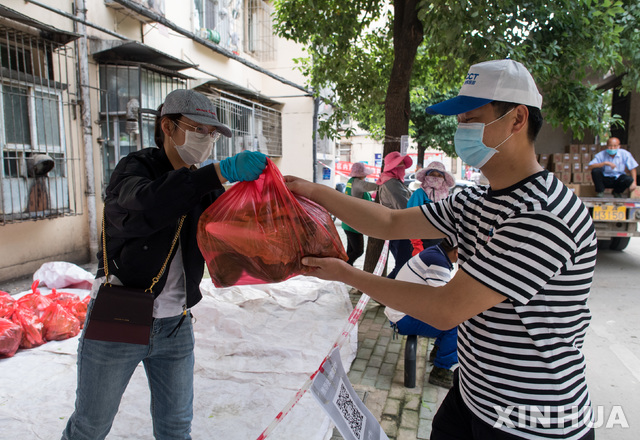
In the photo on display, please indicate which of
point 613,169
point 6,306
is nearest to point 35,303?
point 6,306

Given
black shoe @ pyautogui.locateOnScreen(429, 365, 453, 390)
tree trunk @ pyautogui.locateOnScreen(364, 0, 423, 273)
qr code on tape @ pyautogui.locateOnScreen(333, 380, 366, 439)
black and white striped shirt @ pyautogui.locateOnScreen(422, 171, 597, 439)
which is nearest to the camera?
black and white striped shirt @ pyautogui.locateOnScreen(422, 171, 597, 439)

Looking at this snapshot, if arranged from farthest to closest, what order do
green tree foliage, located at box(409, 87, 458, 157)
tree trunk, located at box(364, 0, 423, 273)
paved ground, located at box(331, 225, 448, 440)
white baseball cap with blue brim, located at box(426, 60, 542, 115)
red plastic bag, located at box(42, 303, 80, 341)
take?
green tree foliage, located at box(409, 87, 458, 157) < tree trunk, located at box(364, 0, 423, 273) < red plastic bag, located at box(42, 303, 80, 341) < paved ground, located at box(331, 225, 448, 440) < white baseball cap with blue brim, located at box(426, 60, 542, 115)

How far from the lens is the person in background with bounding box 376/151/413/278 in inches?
179

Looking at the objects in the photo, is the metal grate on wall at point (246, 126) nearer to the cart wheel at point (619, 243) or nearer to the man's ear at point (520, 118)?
the man's ear at point (520, 118)

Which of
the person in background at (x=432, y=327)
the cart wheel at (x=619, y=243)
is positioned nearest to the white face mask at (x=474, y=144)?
the person in background at (x=432, y=327)

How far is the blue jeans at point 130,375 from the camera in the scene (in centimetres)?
157

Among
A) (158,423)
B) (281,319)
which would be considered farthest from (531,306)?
(281,319)

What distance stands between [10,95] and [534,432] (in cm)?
603

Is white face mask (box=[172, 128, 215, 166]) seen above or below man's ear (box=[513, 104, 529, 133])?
below

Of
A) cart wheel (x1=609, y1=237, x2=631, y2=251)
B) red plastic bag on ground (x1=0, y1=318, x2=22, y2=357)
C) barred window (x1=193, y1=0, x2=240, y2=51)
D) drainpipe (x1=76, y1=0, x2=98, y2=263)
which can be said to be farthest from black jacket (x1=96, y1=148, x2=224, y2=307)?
cart wheel (x1=609, y1=237, x2=631, y2=251)

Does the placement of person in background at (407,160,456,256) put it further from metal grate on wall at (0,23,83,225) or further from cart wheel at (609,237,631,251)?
cart wheel at (609,237,631,251)

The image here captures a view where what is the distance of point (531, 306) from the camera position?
1.13 metres

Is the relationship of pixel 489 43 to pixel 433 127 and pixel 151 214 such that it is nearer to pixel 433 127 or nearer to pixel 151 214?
pixel 151 214

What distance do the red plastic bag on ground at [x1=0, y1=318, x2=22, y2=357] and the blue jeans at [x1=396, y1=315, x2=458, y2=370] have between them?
Result: 2.93 metres
